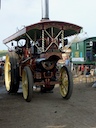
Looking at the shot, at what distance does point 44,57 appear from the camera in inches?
316

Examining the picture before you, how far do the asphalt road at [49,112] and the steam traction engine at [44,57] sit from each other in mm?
400

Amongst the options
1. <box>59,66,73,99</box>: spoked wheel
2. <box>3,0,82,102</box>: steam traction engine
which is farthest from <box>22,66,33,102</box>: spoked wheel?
<box>59,66,73,99</box>: spoked wheel

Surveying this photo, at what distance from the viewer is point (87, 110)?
22.5 ft

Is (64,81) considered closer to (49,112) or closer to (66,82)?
(66,82)

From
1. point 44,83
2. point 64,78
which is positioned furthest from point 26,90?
point 64,78

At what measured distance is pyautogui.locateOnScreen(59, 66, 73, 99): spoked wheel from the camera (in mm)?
8227

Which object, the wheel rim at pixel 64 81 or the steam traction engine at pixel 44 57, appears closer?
the steam traction engine at pixel 44 57

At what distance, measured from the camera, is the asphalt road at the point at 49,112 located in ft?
18.2

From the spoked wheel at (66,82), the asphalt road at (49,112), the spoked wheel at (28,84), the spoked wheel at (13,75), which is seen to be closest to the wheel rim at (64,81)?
the spoked wheel at (66,82)

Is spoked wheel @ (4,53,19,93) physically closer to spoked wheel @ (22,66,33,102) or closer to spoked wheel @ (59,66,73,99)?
spoked wheel @ (22,66,33,102)

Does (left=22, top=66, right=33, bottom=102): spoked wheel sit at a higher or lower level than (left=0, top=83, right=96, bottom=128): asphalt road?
higher

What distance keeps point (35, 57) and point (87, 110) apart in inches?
108

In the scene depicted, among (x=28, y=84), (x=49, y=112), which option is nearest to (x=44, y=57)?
(x=28, y=84)

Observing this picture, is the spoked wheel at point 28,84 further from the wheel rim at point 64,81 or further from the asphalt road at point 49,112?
the wheel rim at point 64,81
